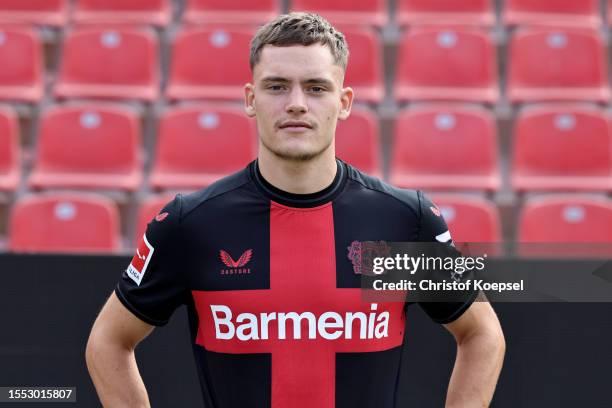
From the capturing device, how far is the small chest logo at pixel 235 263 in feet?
7.58

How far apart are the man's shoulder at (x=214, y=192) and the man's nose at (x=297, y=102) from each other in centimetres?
25

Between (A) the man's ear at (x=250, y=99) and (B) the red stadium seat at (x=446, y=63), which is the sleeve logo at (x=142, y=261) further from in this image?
(B) the red stadium seat at (x=446, y=63)

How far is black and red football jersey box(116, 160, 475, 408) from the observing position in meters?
2.29

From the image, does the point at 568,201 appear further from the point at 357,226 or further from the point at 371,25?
the point at 357,226

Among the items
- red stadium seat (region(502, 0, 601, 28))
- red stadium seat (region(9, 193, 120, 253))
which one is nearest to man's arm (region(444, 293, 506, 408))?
red stadium seat (region(9, 193, 120, 253))

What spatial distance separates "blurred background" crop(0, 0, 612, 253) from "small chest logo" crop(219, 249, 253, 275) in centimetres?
275

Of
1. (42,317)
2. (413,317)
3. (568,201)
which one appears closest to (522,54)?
(568,201)

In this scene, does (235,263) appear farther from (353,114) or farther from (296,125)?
(353,114)

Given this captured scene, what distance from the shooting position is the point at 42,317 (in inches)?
118

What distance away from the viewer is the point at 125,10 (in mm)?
7293

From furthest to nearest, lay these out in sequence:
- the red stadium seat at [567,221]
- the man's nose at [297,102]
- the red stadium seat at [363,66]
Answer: the red stadium seat at [363,66]
the red stadium seat at [567,221]
the man's nose at [297,102]

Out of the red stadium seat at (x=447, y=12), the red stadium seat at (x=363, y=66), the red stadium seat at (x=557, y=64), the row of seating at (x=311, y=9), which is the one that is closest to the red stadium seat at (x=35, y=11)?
the row of seating at (x=311, y=9)

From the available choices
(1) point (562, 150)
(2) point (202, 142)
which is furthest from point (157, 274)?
(1) point (562, 150)

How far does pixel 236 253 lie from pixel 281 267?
0.11m
